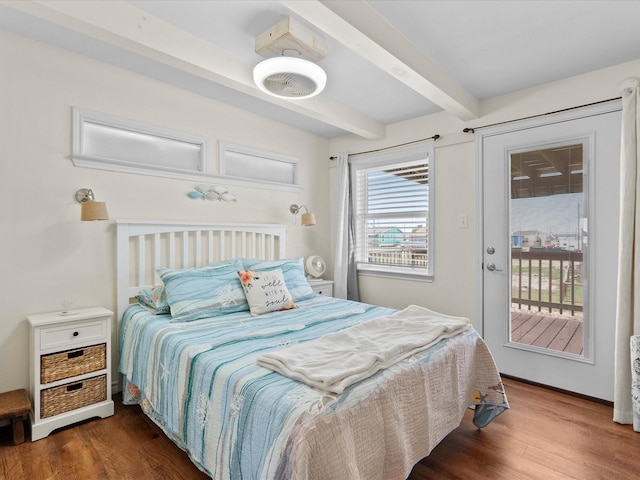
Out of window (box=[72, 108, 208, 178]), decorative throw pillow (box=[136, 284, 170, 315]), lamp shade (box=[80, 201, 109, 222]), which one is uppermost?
window (box=[72, 108, 208, 178])

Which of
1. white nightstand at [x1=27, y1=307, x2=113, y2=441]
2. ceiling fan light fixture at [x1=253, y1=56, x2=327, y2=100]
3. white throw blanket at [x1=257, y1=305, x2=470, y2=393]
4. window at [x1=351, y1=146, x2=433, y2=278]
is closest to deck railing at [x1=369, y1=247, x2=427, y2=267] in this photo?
window at [x1=351, y1=146, x2=433, y2=278]

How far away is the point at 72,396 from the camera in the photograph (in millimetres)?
2148

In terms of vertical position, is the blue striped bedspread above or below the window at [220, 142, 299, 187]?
below

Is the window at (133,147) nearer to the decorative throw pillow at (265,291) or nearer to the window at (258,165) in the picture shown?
the window at (258,165)

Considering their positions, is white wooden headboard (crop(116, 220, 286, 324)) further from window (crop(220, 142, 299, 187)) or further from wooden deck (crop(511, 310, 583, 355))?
wooden deck (crop(511, 310, 583, 355))

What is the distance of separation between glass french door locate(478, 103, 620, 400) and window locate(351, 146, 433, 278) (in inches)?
23.7

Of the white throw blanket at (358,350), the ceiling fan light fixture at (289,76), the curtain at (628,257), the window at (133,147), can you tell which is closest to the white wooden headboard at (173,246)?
the window at (133,147)

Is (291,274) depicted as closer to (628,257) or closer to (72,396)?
(72,396)

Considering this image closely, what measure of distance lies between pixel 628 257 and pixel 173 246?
3.31 meters

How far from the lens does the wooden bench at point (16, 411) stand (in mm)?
1913

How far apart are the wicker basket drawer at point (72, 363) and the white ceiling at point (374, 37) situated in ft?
6.11

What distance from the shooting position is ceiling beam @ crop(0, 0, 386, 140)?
1.68 meters

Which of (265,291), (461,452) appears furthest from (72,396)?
(461,452)

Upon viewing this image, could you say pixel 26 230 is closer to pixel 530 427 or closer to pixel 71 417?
pixel 71 417
